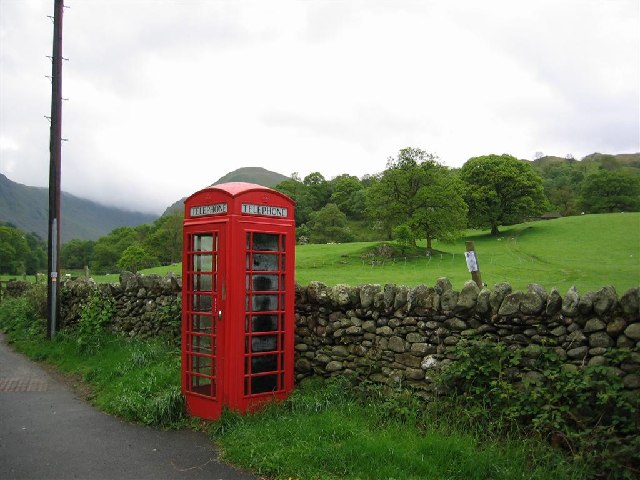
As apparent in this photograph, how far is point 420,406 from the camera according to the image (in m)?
5.39

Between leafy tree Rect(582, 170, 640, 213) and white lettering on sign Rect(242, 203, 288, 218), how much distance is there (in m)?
64.5

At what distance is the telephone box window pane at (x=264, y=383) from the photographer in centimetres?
602

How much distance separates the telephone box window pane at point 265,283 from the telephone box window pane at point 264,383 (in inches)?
43.4

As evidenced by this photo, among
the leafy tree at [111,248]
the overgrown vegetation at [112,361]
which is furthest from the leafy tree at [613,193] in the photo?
the leafy tree at [111,248]

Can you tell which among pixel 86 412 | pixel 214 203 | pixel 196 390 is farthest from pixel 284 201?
pixel 86 412

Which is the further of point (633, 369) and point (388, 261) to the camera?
point (388, 261)

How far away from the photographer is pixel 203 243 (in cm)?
641

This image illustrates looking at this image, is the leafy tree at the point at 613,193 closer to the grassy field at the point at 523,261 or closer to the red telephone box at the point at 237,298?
the grassy field at the point at 523,261

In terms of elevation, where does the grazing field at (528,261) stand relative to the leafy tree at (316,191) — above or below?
below

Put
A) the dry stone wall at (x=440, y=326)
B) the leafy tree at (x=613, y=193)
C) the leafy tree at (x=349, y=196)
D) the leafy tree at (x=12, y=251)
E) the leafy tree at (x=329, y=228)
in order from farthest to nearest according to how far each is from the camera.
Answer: the leafy tree at (x=349, y=196) → the leafy tree at (x=12, y=251) → the leafy tree at (x=329, y=228) → the leafy tree at (x=613, y=193) → the dry stone wall at (x=440, y=326)

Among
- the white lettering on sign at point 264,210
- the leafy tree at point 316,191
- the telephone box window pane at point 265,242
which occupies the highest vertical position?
the leafy tree at point 316,191

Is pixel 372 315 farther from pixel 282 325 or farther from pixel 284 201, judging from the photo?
pixel 284 201

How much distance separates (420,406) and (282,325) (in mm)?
1997

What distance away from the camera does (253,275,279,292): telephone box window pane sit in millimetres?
6125
